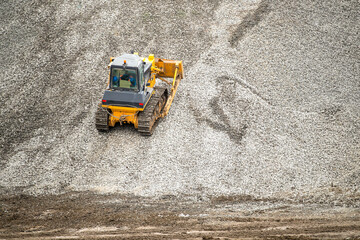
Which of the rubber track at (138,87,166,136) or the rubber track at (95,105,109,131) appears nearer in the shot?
the rubber track at (138,87,166,136)

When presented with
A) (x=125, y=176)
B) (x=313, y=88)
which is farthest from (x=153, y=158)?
(x=313, y=88)

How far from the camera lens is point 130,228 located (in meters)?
9.45

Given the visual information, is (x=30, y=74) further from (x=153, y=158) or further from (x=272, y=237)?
(x=272, y=237)

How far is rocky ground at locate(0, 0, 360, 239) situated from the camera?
10.4 metres

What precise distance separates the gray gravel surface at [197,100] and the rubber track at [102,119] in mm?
276

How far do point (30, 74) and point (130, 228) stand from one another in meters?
10.4

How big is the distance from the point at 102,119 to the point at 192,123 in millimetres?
3076

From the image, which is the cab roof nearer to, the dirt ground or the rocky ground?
the rocky ground

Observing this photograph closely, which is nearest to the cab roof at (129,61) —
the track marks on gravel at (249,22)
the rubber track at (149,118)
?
the rubber track at (149,118)

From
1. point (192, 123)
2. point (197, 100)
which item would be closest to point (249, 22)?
point (197, 100)

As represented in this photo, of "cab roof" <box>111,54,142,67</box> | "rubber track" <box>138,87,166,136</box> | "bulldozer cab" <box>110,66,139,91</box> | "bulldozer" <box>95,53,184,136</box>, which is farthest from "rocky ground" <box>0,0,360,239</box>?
"cab roof" <box>111,54,142,67</box>

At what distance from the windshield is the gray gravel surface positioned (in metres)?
1.54

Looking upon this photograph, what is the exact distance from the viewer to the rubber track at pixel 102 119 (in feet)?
45.1

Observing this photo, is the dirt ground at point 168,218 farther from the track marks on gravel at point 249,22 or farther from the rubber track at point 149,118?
the track marks on gravel at point 249,22
